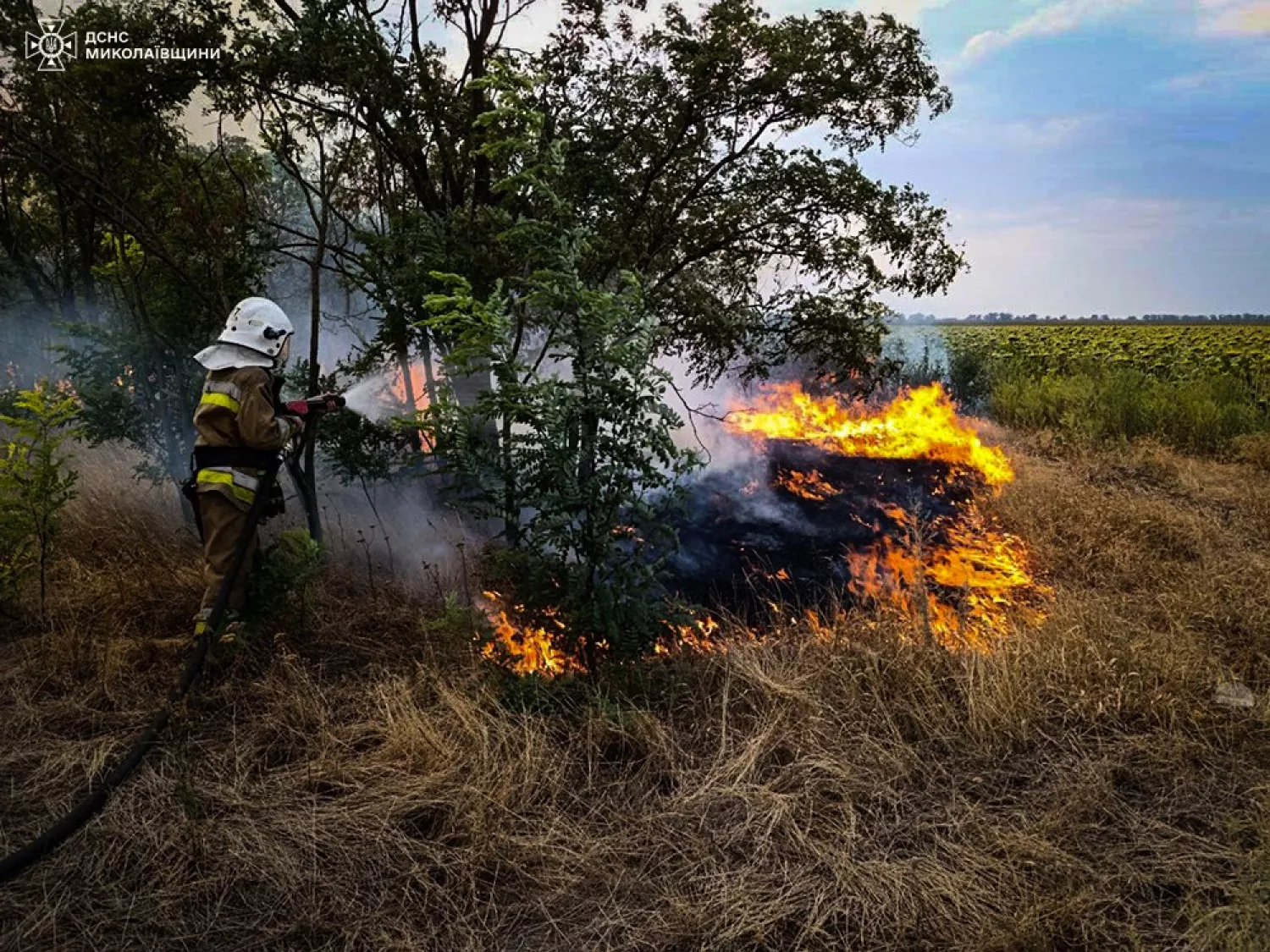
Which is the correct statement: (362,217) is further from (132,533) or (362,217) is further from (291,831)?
(291,831)

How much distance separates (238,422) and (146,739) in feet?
5.88

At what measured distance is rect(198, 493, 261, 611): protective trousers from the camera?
455 centimetres

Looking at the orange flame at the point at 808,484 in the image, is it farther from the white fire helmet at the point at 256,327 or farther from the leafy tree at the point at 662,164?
the white fire helmet at the point at 256,327

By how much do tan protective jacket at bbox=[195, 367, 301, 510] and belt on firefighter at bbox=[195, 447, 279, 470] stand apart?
0.07 feet

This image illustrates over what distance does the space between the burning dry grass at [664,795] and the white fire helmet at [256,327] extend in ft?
6.01

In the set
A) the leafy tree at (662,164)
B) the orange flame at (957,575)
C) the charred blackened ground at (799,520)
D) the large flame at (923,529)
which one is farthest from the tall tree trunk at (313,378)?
the orange flame at (957,575)

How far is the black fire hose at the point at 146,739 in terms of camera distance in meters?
2.92

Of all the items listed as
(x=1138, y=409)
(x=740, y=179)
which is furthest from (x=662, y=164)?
(x=1138, y=409)

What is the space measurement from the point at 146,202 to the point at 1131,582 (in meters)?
9.51

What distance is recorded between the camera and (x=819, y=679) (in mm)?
4133

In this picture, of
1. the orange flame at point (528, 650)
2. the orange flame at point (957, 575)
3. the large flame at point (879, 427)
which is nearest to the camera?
the orange flame at point (528, 650)

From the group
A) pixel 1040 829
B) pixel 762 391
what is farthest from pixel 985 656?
pixel 762 391

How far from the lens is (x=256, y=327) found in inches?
176

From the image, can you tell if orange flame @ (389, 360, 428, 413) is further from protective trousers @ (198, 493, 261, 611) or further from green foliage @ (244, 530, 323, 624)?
protective trousers @ (198, 493, 261, 611)
